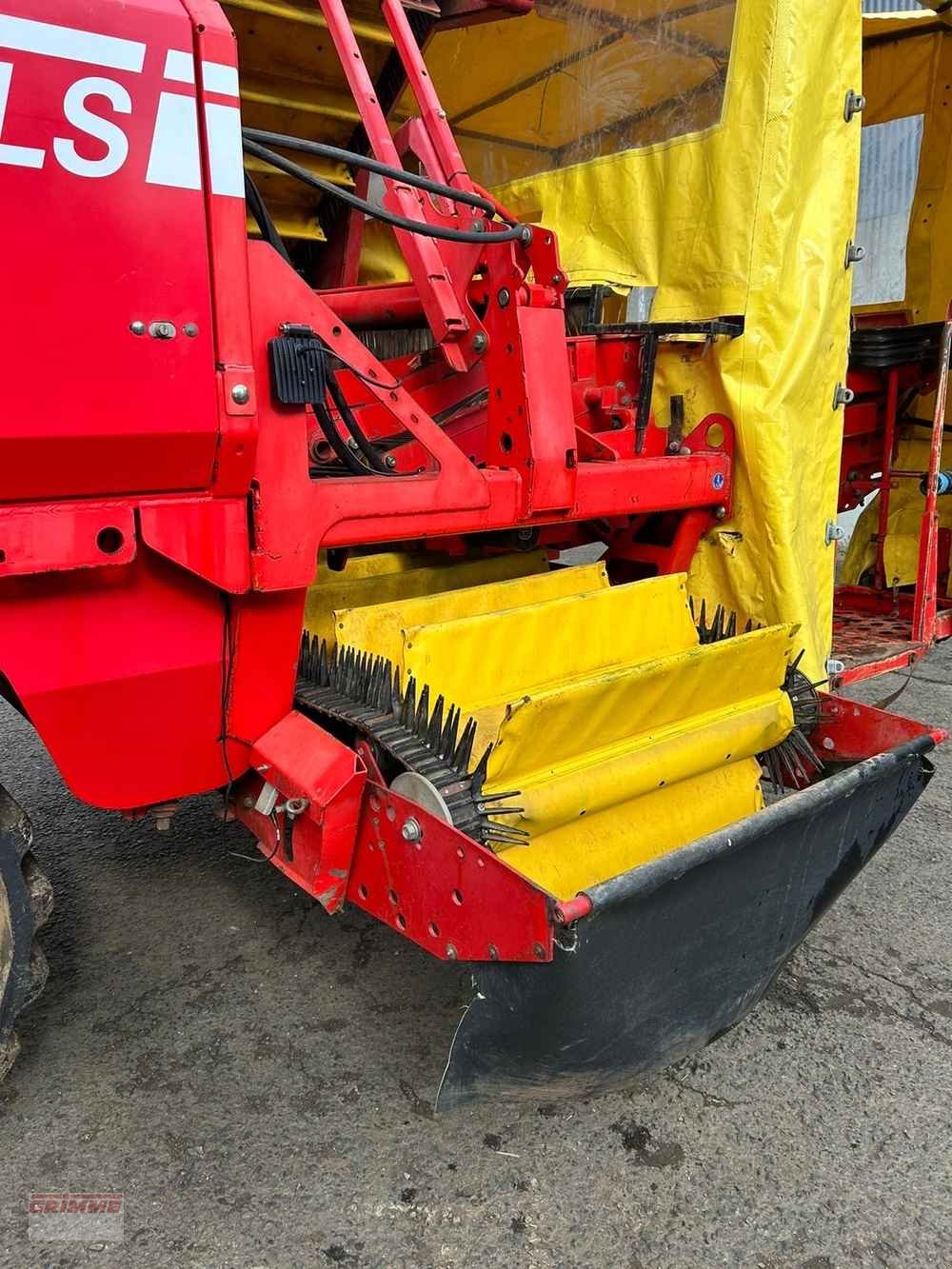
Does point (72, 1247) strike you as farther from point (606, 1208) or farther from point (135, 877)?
point (135, 877)

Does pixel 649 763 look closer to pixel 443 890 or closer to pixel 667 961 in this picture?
pixel 667 961

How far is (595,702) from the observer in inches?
74.6

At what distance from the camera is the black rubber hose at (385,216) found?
70.0 inches


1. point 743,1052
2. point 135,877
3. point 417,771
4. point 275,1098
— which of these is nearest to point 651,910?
point 417,771

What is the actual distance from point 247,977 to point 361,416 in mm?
1551

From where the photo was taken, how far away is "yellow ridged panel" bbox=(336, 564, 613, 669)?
6.42 feet

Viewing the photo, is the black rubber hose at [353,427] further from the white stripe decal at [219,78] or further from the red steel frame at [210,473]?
the white stripe decal at [219,78]

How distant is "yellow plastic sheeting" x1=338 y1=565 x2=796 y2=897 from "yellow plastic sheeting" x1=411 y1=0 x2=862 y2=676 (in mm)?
406

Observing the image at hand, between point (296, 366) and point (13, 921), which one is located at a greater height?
point (296, 366)

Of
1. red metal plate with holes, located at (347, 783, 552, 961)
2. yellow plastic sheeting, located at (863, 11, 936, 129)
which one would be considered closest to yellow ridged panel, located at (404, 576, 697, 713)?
red metal plate with holes, located at (347, 783, 552, 961)

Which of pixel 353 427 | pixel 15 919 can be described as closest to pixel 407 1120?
pixel 15 919

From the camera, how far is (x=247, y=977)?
8.07ft

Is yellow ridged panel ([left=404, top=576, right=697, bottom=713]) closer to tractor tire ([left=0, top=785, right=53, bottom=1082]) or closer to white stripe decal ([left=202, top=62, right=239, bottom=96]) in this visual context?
tractor tire ([left=0, top=785, right=53, bottom=1082])

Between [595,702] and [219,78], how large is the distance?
4.22 feet
